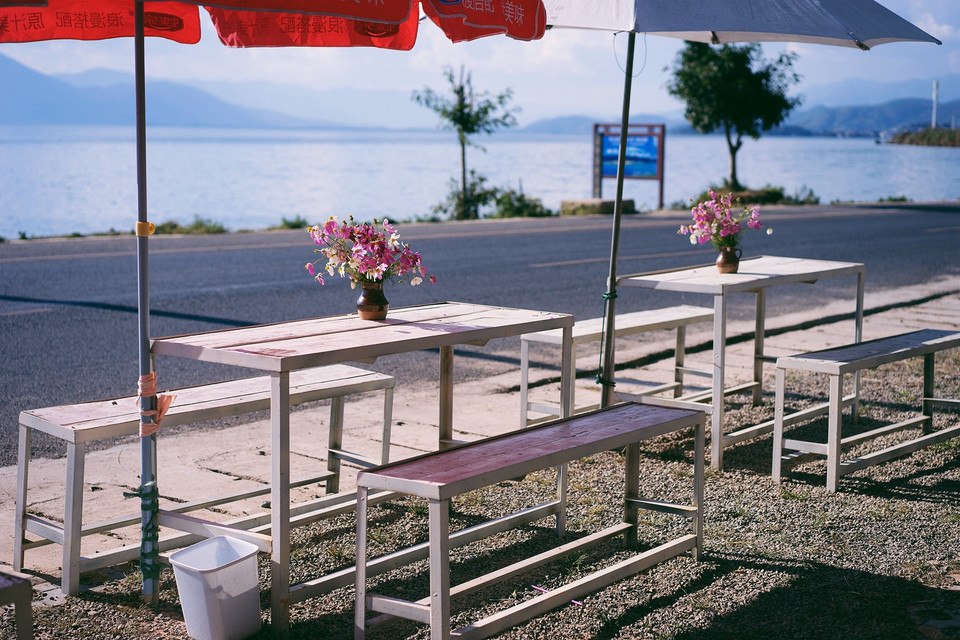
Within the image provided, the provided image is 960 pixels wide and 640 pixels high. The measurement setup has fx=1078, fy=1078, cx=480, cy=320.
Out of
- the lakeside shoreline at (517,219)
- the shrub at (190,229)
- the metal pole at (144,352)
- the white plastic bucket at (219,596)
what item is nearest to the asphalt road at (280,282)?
the lakeside shoreline at (517,219)

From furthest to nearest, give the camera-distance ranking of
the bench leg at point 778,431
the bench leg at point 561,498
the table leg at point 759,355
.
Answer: the table leg at point 759,355, the bench leg at point 778,431, the bench leg at point 561,498

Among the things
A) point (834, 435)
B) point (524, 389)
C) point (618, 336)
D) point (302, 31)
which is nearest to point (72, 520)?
point (302, 31)

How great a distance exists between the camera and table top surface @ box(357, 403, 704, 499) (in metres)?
3.58

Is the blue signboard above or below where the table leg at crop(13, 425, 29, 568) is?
above

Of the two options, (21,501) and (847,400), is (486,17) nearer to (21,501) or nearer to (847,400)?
(21,501)

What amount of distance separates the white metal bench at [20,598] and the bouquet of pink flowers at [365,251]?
2.02m

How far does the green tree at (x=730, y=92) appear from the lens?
35.7 m

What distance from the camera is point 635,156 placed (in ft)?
105

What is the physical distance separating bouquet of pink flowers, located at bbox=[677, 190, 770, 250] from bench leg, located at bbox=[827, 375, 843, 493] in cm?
157

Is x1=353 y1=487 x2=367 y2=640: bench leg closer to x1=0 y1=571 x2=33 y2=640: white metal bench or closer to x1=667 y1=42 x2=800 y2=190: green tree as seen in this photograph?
x1=0 y1=571 x2=33 y2=640: white metal bench

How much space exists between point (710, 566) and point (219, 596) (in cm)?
203

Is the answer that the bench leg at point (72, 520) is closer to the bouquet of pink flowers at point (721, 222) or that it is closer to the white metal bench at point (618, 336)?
the white metal bench at point (618, 336)

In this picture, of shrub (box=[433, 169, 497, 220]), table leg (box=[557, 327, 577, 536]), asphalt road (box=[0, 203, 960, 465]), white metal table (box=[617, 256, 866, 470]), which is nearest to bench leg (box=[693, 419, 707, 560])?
table leg (box=[557, 327, 577, 536])

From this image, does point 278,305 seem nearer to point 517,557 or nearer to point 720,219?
point 720,219
